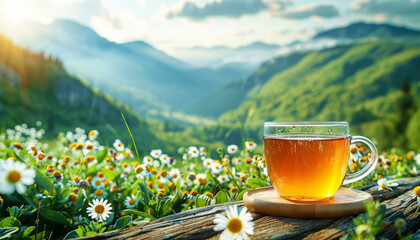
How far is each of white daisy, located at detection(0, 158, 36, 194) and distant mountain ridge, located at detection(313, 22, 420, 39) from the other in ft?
480

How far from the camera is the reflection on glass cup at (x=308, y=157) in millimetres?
1592

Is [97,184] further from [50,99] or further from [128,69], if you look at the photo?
[128,69]

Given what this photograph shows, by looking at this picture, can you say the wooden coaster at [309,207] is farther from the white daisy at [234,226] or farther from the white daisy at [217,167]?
the white daisy at [217,167]

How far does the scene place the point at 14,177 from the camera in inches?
45.6

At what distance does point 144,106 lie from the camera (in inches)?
3469

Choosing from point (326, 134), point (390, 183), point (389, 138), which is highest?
point (389, 138)

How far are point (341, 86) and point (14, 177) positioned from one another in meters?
95.4

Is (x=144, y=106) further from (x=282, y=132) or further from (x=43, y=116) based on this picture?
(x=282, y=132)

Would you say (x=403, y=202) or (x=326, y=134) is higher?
(x=326, y=134)

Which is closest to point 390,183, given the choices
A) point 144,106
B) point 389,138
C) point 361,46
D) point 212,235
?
point 212,235

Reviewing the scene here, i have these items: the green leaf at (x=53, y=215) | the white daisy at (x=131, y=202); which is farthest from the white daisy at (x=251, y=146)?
the green leaf at (x=53, y=215)

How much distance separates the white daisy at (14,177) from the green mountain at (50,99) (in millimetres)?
41674

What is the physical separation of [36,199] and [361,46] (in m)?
119

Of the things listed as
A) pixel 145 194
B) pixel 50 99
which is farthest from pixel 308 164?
pixel 50 99
